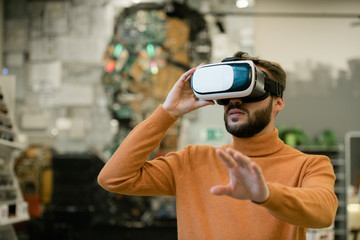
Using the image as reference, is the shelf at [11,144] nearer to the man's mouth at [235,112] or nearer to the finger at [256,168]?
the man's mouth at [235,112]

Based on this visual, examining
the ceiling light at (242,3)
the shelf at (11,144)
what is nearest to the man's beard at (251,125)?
the shelf at (11,144)

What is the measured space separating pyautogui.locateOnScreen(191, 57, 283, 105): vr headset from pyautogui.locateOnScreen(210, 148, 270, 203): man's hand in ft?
1.23

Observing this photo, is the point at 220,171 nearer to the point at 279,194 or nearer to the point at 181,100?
the point at 181,100

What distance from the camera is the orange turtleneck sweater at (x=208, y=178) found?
1.25 m

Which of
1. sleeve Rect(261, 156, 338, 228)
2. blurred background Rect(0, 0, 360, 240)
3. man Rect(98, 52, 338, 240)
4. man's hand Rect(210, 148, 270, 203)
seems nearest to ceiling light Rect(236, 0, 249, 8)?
blurred background Rect(0, 0, 360, 240)

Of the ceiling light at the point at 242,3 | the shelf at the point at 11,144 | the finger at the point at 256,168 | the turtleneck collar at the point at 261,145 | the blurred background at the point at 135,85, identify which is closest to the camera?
the finger at the point at 256,168

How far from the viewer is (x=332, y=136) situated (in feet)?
16.6

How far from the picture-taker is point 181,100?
1463 mm

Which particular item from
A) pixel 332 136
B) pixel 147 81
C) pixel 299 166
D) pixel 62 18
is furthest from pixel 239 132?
pixel 62 18

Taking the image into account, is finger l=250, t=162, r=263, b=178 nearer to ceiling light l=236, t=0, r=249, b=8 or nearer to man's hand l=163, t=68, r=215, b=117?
man's hand l=163, t=68, r=215, b=117

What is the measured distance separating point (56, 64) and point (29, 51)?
0.43 meters

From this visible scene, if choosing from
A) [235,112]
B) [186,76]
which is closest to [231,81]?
[235,112]

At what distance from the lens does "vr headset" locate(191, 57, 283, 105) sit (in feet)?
4.10

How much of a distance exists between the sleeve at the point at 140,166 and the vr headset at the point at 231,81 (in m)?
0.19
